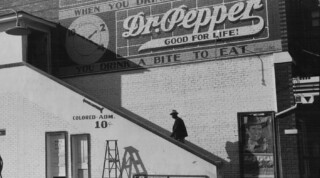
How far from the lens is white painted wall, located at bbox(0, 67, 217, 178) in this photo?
13.6m

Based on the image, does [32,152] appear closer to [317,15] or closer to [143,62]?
[143,62]

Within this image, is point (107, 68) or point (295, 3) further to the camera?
point (107, 68)

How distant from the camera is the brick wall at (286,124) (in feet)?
46.0

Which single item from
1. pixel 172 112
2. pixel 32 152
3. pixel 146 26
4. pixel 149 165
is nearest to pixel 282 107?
pixel 172 112

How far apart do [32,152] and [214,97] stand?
6.37 m

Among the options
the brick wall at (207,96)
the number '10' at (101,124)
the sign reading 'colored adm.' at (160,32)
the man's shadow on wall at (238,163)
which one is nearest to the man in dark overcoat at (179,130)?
the brick wall at (207,96)

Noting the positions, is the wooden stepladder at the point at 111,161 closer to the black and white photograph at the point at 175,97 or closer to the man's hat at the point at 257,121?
the black and white photograph at the point at 175,97

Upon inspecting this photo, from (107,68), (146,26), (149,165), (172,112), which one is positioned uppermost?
(146,26)

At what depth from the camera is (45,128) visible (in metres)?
15.2

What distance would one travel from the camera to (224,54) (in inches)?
611

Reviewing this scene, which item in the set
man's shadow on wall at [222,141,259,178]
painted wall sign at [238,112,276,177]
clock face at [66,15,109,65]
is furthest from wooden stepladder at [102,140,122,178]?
clock face at [66,15,109,65]

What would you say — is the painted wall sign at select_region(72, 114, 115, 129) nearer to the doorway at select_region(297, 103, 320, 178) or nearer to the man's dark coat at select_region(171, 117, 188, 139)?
the man's dark coat at select_region(171, 117, 188, 139)

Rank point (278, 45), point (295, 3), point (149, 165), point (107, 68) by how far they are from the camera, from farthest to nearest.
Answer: point (107, 68) → point (295, 3) → point (278, 45) → point (149, 165)

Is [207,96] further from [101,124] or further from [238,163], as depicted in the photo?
[101,124]
